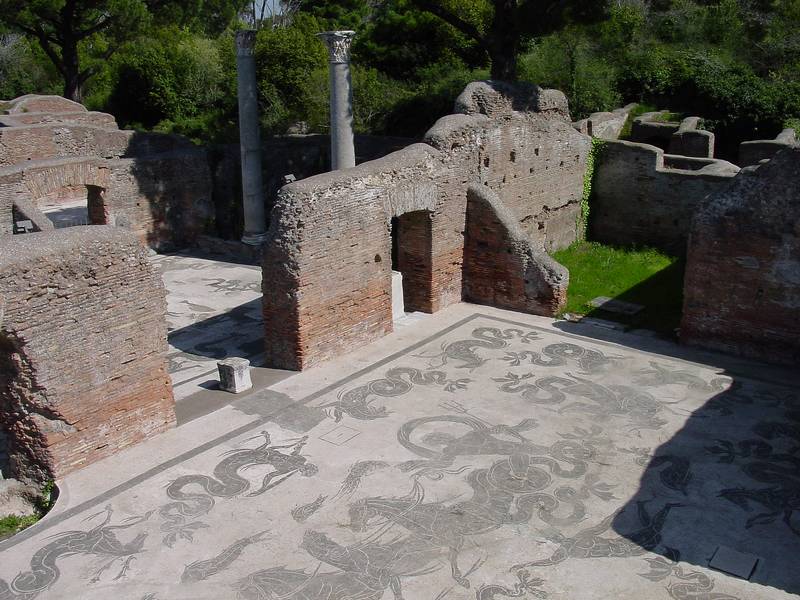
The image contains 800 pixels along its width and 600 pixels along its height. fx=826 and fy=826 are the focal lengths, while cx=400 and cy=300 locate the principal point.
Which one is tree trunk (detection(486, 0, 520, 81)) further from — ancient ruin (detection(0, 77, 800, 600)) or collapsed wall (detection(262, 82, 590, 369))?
ancient ruin (detection(0, 77, 800, 600))

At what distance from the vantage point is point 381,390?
10.4 meters

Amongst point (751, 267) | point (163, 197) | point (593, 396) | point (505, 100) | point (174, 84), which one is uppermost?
point (505, 100)

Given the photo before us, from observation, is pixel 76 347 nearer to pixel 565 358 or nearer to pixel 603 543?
pixel 603 543

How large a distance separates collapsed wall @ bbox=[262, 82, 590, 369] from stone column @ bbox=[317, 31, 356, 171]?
9.55ft

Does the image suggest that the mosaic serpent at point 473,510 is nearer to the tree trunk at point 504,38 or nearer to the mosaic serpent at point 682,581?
the mosaic serpent at point 682,581

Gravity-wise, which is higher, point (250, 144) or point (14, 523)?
point (250, 144)

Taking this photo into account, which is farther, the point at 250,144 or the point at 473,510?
the point at 250,144

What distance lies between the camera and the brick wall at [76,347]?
25.4ft

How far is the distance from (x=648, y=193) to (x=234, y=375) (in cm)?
988

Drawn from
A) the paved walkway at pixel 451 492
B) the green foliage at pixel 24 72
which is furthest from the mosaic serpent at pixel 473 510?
the green foliage at pixel 24 72

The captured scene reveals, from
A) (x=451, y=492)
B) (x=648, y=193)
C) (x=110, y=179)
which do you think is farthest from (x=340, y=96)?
(x=451, y=492)

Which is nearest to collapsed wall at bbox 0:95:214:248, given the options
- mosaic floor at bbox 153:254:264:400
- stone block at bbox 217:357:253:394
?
mosaic floor at bbox 153:254:264:400

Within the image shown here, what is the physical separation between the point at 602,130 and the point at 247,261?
9.02 m

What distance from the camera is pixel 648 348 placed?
38.4 feet
